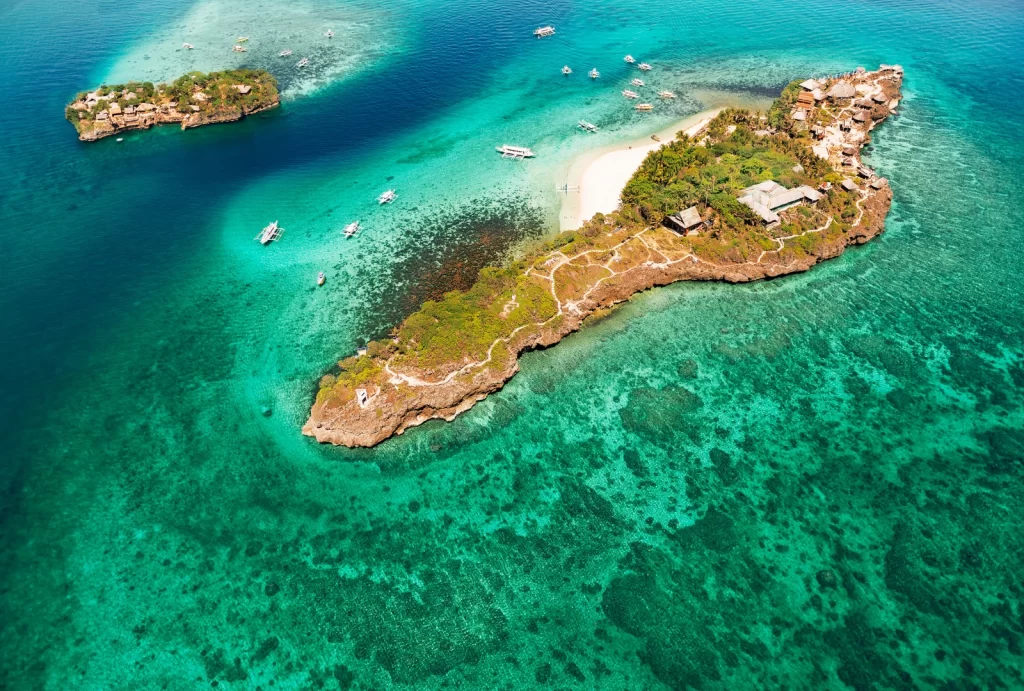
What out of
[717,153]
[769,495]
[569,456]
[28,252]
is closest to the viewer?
[769,495]

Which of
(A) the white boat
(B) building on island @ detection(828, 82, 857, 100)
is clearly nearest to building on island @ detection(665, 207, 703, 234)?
(B) building on island @ detection(828, 82, 857, 100)

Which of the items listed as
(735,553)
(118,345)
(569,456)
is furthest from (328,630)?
(118,345)

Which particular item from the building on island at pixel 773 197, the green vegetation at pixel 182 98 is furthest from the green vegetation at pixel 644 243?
the green vegetation at pixel 182 98

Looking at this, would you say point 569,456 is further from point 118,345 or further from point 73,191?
point 73,191

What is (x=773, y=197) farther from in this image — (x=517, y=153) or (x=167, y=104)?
(x=167, y=104)

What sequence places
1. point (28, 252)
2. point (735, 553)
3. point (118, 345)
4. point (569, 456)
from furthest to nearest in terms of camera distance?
point (28, 252) → point (118, 345) → point (569, 456) → point (735, 553)

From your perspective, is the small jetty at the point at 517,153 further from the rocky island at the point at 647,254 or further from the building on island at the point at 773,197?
the building on island at the point at 773,197
